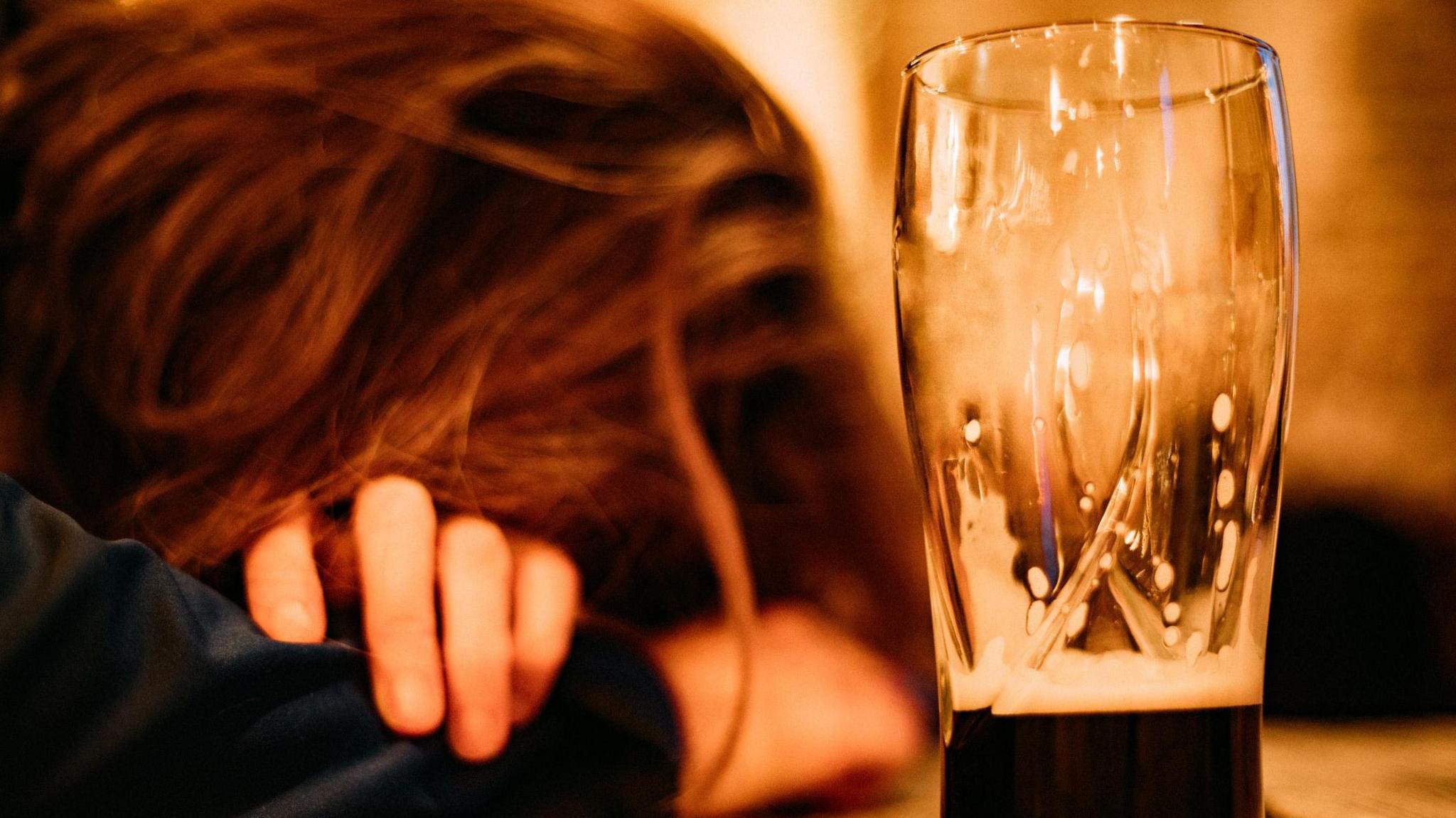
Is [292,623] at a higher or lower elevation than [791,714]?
higher

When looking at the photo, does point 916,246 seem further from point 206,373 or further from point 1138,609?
point 206,373

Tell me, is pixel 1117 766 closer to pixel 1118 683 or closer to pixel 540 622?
pixel 1118 683

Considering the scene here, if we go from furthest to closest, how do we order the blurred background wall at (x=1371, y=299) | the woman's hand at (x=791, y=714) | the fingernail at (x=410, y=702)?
the blurred background wall at (x=1371, y=299) < the woman's hand at (x=791, y=714) < the fingernail at (x=410, y=702)

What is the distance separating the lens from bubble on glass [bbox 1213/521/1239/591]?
0.25 metres

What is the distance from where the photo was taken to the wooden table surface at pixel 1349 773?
404mm

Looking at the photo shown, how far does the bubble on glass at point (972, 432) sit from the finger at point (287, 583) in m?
0.27

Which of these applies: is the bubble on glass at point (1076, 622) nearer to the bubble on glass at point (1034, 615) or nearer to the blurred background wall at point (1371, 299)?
the bubble on glass at point (1034, 615)

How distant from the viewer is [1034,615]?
25cm

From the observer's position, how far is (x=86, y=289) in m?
0.59

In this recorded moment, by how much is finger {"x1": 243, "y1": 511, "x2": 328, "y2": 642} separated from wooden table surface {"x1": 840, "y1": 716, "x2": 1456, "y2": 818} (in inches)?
9.6

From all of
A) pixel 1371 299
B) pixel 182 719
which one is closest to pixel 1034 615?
pixel 182 719

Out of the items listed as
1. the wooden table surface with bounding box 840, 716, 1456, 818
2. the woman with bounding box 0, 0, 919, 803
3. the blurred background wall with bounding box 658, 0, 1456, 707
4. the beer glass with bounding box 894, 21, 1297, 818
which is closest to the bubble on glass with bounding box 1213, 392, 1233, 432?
the beer glass with bounding box 894, 21, 1297, 818

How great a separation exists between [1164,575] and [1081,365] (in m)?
0.06

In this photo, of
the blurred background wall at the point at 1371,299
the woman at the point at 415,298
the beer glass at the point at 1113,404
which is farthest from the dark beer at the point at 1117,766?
the blurred background wall at the point at 1371,299
